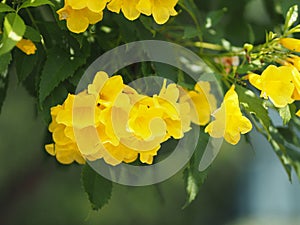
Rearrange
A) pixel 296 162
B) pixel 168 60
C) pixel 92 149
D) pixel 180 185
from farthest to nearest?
1. pixel 180 185
2. pixel 296 162
3. pixel 168 60
4. pixel 92 149

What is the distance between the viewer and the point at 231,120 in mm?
673

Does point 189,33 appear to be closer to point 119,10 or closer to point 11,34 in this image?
point 119,10

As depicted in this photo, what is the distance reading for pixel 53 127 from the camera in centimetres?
71

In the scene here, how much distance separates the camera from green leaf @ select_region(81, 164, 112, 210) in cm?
75

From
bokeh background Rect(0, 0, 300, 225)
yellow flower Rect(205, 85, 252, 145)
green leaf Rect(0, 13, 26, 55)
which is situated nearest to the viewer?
green leaf Rect(0, 13, 26, 55)

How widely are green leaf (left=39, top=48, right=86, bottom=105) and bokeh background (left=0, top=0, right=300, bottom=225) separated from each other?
5.7 inches

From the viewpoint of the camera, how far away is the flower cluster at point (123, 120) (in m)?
0.64

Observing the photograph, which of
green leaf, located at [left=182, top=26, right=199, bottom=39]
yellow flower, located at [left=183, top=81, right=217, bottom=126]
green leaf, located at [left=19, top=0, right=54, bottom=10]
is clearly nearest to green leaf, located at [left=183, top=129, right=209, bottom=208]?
yellow flower, located at [left=183, top=81, right=217, bottom=126]

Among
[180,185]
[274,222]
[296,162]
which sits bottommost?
[274,222]

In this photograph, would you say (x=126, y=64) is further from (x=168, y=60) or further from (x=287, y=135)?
(x=287, y=135)

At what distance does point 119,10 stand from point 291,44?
0.21 metres

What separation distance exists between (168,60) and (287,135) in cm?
25

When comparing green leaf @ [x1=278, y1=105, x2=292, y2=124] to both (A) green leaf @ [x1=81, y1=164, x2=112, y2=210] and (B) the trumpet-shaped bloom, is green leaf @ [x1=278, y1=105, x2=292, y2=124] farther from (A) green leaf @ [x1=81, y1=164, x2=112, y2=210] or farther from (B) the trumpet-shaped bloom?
(A) green leaf @ [x1=81, y1=164, x2=112, y2=210]

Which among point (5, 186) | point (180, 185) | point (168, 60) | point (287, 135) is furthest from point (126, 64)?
point (180, 185)
